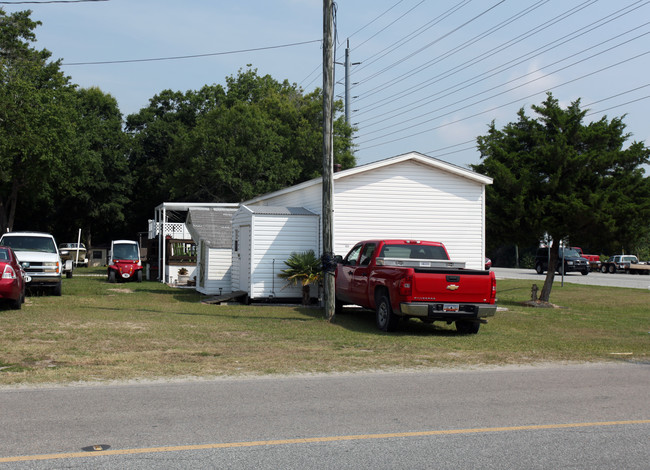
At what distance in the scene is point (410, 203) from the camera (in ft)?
69.3

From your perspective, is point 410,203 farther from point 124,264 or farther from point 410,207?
point 124,264

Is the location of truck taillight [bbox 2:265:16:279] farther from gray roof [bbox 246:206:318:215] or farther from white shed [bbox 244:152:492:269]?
white shed [bbox 244:152:492:269]

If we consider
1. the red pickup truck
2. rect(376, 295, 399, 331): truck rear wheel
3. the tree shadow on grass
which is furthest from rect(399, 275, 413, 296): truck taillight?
the tree shadow on grass

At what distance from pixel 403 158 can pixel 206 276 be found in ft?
26.6

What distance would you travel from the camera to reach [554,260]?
24.2 m

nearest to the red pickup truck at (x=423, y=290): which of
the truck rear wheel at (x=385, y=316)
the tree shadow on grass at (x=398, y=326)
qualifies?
the truck rear wheel at (x=385, y=316)

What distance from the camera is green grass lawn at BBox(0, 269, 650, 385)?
10195mm

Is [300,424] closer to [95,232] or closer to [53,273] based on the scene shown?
[53,273]

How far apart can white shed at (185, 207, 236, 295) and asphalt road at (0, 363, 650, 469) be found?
14692 millimetres

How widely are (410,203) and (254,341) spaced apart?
9585mm

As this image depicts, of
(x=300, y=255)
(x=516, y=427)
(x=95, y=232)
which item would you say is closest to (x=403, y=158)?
(x=300, y=255)

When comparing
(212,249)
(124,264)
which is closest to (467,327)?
(212,249)

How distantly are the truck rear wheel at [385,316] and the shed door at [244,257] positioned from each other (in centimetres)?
641

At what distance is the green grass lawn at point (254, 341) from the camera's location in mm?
10195
